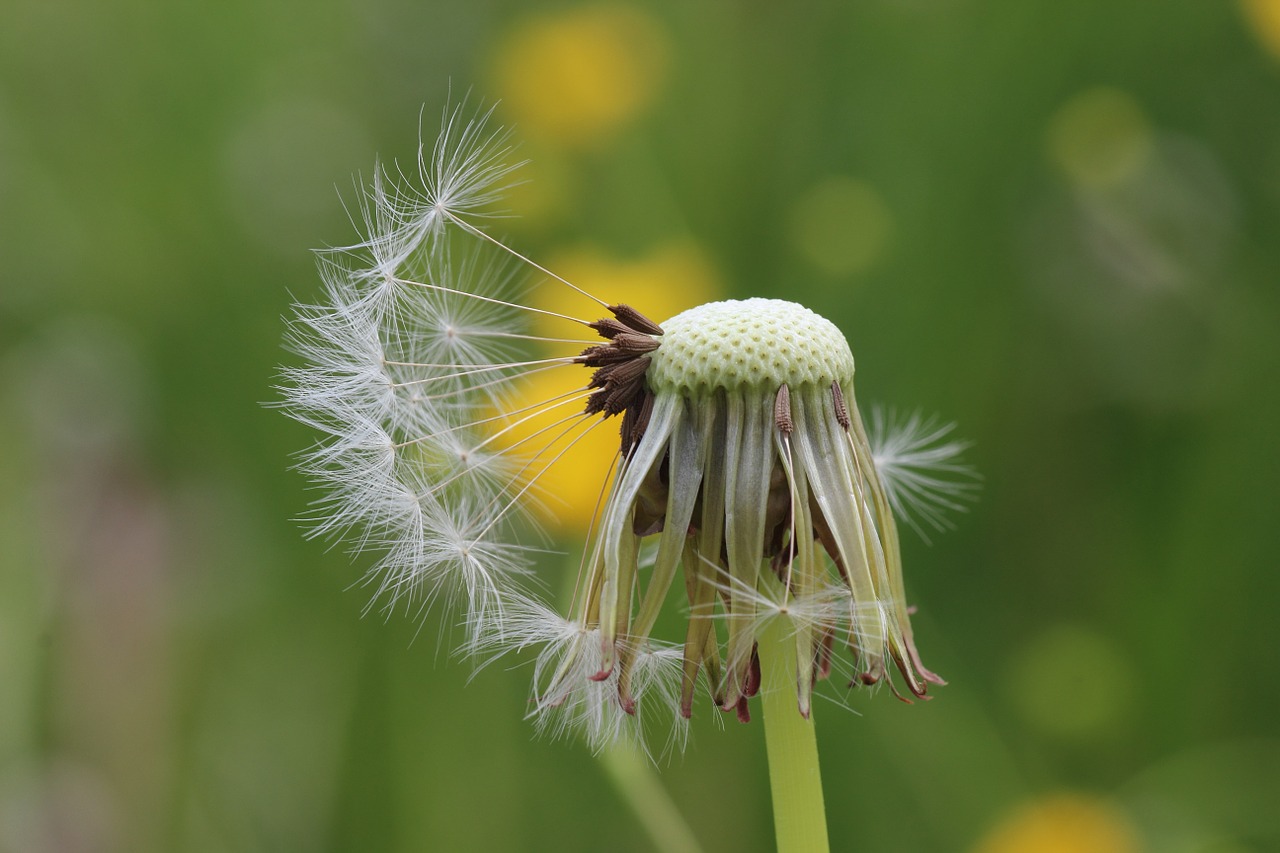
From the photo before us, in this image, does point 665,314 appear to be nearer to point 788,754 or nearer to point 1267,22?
point 1267,22

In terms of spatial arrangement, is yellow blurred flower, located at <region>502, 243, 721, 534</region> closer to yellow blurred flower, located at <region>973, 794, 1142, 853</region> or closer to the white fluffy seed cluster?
the white fluffy seed cluster

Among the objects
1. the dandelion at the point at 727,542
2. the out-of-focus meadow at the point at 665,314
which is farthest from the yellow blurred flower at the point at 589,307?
the dandelion at the point at 727,542

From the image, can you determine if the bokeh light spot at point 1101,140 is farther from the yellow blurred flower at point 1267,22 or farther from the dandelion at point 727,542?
the dandelion at point 727,542

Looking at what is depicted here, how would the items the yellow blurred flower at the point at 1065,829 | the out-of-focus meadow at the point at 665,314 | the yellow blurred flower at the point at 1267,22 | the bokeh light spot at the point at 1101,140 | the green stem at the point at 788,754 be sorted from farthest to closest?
1. the bokeh light spot at the point at 1101,140
2. the yellow blurred flower at the point at 1267,22
3. the out-of-focus meadow at the point at 665,314
4. the yellow blurred flower at the point at 1065,829
5. the green stem at the point at 788,754

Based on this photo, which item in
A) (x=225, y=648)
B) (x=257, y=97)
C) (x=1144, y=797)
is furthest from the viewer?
(x=257, y=97)

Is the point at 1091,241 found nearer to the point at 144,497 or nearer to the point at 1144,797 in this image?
the point at 1144,797

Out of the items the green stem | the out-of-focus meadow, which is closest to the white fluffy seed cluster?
the green stem

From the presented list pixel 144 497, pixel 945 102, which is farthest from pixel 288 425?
pixel 945 102
